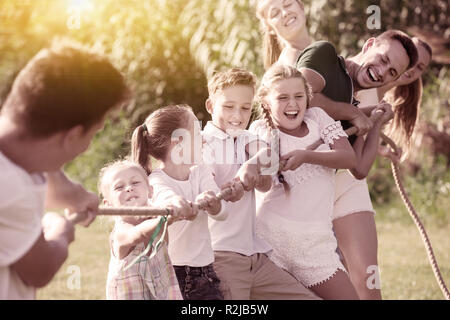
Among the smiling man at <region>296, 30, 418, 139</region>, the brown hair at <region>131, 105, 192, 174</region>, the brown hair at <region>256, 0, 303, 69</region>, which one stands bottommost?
the brown hair at <region>131, 105, 192, 174</region>

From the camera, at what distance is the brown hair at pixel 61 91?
6.15ft

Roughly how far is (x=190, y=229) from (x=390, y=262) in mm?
4455

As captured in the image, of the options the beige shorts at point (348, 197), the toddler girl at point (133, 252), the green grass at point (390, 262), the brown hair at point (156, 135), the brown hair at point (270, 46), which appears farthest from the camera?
the green grass at point (390, 262)

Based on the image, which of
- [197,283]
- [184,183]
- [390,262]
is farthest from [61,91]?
[390,262]

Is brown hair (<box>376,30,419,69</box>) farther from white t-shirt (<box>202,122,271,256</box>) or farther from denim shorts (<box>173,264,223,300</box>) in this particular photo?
denim shorts (<box>173,264,223,300</box>)

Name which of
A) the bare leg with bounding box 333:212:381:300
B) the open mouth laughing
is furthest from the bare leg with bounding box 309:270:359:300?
the open mouth laughing

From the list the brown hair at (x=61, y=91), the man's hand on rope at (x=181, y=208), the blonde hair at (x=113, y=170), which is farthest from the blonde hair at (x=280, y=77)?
the brown hair at (x=61, y=91)

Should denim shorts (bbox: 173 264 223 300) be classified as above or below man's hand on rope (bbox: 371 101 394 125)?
below

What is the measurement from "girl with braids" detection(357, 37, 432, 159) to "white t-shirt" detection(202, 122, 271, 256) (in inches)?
51.2

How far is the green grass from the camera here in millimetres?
5770

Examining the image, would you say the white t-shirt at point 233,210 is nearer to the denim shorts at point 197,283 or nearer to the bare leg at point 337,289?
the denim shorts at point 197,283

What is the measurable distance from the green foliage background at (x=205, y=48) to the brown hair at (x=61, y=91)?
240 inches

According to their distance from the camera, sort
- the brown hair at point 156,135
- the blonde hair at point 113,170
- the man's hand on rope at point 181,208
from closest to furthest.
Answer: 1. the man's hand on rope at point 181,208
2. the blonde hair at point 113,170
3. the brown hair at point 156,135
